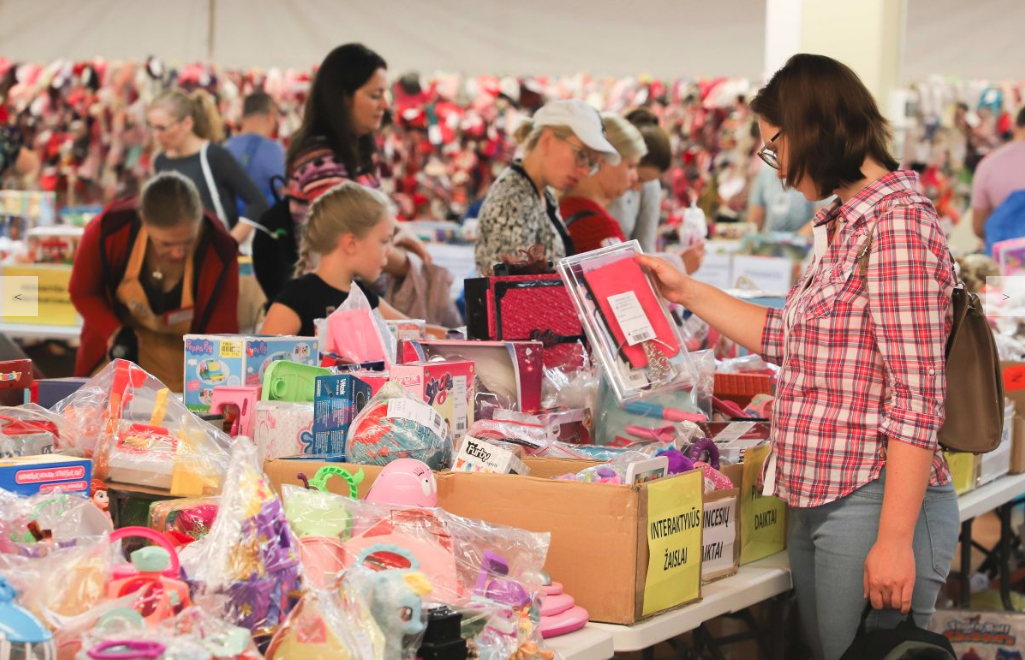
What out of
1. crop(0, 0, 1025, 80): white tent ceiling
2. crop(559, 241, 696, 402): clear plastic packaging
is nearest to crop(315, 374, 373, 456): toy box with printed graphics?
crop(559, 241, 696, 402): clear plastic packaging

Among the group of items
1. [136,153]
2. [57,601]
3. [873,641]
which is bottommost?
[873,641]

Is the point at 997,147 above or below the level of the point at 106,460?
above

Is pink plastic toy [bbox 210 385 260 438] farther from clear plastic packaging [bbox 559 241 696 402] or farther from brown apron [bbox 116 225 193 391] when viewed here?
brown apron [bbox 116 225 193 391]

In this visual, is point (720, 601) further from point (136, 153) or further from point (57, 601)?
point (136, 153)

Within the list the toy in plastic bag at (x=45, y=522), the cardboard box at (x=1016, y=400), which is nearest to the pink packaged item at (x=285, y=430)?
the toy in plastic bag at (x=45, y=522)

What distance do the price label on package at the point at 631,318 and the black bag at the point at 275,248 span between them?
1.94 m

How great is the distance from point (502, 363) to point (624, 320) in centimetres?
29

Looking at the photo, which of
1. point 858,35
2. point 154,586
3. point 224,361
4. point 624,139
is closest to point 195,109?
point 624,139

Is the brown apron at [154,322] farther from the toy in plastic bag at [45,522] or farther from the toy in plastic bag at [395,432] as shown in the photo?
the toy in plastic bag at [45,522]

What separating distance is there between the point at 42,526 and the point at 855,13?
4204 mm

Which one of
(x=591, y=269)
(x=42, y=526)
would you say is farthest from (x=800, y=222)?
(x=42, y=526)

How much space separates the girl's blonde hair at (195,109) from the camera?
5719mm

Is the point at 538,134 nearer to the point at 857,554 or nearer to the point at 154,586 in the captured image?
the point at 857,554

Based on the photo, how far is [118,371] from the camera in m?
2.53
